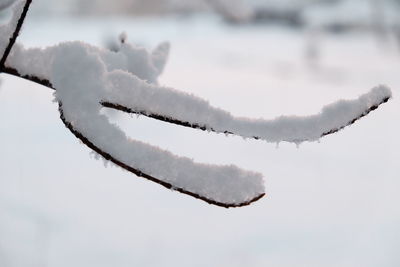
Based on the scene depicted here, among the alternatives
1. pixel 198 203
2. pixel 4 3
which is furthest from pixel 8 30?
pixel 198 203

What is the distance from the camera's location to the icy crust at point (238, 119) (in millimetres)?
796

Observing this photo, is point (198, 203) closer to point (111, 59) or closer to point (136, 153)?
point (111, 59)

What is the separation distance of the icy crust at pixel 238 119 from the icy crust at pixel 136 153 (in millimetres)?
37

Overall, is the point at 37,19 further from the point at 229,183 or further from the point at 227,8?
the point at 229,183

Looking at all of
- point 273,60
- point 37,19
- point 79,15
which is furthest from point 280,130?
point 79,15

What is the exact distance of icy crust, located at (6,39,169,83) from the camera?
0.88 meters

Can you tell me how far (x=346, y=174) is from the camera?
12.6 feet

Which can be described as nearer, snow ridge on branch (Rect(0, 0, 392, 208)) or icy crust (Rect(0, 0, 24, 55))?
snow ridge on branch (Rect(0, 0, 392, 208))

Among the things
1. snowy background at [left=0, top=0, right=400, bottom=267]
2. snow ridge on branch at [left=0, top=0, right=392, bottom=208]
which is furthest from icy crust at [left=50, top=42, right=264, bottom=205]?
snowy background at [left=0, top=0, right=400, bottom=267]

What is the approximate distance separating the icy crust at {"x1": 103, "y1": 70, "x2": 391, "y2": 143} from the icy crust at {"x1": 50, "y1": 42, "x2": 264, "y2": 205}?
0.04 m

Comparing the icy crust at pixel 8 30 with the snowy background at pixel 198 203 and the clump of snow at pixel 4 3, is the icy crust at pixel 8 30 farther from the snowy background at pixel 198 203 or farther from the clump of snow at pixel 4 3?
the snowy background at pixel 198 203

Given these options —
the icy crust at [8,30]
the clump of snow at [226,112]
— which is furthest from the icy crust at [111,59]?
the clump of snow at [226,112]

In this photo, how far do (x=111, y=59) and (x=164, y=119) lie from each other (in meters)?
0.27

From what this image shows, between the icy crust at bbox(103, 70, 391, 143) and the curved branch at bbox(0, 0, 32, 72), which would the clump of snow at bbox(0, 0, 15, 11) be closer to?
the curved branch at bbox(0, 0, 32, 72)
